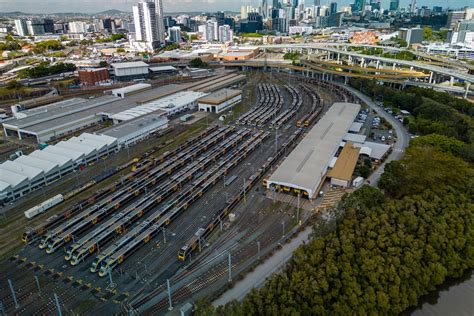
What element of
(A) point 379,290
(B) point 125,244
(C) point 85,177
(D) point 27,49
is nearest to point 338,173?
(A) point 379,290

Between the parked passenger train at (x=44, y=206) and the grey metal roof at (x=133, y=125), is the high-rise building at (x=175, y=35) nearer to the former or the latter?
the grey metal roof at (x=133, y=125)

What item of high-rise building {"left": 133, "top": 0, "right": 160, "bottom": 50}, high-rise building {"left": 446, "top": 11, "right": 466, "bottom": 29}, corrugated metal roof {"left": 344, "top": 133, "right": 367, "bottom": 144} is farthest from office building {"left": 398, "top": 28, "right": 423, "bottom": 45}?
high-rise building {"left": 133, "top": 0, "right": 160, "bottom": 50}

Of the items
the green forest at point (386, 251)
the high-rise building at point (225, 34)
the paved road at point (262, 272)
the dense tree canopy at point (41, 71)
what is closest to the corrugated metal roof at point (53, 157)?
the paved road at point (262, 272)

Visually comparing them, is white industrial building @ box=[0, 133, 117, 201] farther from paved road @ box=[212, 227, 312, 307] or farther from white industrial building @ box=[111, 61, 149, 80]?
white industrial building @ box=[111, 61, 149, 80]

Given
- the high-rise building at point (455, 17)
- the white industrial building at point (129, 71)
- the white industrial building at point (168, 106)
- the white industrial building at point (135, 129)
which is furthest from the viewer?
the high-rise building at point (455, 17)

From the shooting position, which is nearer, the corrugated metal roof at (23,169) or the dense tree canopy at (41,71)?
the corrugated metal roof at (23,169)

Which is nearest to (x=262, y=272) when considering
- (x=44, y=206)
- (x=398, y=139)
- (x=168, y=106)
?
(x=44, y=206)

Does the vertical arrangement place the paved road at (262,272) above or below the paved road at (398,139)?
below
